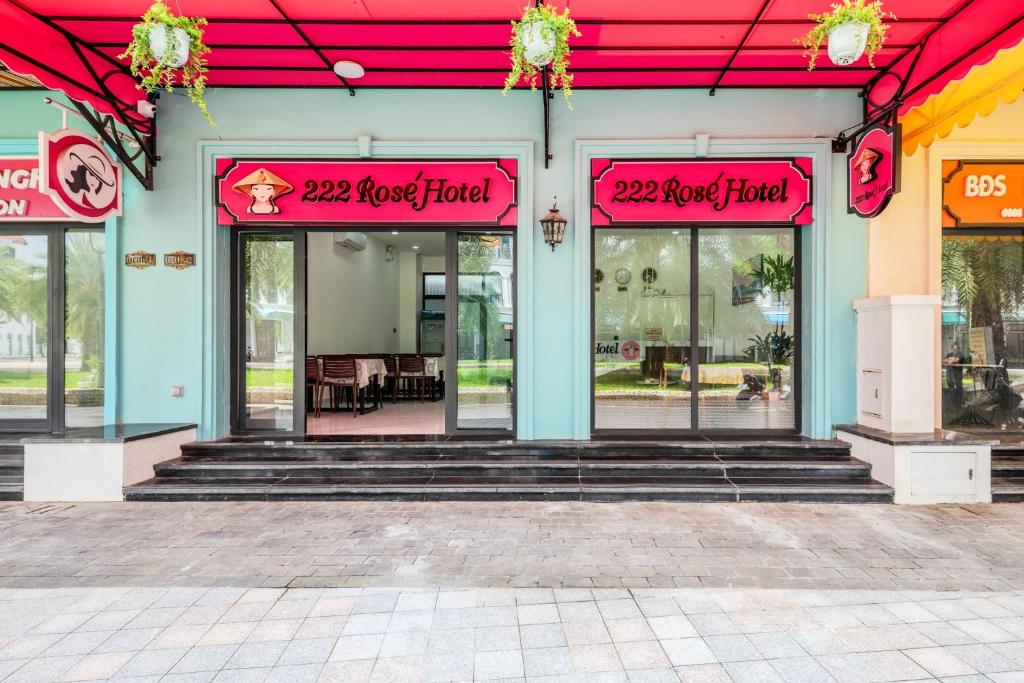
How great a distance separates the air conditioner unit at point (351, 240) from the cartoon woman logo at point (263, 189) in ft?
12.8

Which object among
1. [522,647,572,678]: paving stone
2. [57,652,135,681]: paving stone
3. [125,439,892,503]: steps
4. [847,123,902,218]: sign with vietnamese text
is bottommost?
[522,647,572,678]: paving stone

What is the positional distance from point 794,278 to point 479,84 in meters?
4.22

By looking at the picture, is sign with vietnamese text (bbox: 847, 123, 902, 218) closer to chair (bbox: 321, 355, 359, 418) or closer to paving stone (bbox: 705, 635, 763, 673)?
paving stone (bbox: 705, 635, 763, 673)

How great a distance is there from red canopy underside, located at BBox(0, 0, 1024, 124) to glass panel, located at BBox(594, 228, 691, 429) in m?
1.81

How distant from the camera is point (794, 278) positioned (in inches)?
242

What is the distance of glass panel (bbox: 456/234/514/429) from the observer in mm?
6211

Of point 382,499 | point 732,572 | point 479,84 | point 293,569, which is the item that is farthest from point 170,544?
point 479,84

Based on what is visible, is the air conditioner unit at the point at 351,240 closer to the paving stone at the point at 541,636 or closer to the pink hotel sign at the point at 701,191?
the pink hotel sign at the point at 701,191

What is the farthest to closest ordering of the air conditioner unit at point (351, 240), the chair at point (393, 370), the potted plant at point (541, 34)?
the air conditioner unit at point (351, 240)
the chair at point (393, 370)
the potted plant at point (541, 34)

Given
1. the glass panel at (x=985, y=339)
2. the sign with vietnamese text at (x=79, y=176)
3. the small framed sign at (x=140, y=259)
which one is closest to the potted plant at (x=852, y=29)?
the glass panel at (x=985, y=339)

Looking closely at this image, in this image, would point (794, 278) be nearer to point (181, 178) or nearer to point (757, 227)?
point (757, 227)

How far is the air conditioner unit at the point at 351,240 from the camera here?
10.2m

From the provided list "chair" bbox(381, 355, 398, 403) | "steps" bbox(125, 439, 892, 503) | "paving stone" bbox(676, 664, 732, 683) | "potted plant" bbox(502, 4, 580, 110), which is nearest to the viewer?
"paving stone" bbox(676, 664, 732, 683)

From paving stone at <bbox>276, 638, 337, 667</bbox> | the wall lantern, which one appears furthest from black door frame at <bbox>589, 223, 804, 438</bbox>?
paving stone at <bbox>276, 638, 337, 667</bbox>
